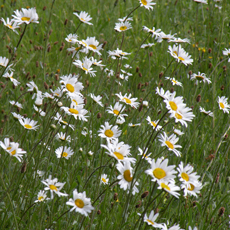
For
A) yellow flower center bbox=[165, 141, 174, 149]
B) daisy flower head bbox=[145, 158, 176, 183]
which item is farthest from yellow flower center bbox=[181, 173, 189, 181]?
daisy flower head bbox=[145, 158, 176, 183]

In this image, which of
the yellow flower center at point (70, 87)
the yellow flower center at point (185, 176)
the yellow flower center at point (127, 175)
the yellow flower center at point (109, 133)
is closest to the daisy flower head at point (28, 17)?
the yellow flower center at point (70, 87)

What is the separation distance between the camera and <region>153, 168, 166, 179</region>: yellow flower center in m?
1.32

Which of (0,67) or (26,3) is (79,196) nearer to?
(0,67)

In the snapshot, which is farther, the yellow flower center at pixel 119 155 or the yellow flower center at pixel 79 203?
the yellow flower center at pixel 119 155

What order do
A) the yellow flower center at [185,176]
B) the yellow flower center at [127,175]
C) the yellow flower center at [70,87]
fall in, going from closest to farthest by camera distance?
the yellow flower center at [127,175] → the yellow flower center at [185,176] → the yellow flower center at [70,87]

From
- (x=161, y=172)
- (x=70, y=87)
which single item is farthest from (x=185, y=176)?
(x=70, y=87)

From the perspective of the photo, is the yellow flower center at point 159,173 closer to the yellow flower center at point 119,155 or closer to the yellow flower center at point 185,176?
the yellow flower center at point 119,155

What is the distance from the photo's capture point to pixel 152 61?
439cm

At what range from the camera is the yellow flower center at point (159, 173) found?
1322mm

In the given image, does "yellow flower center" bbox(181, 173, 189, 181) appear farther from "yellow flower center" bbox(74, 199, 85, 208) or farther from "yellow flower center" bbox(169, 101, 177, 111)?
"yellow flower center" bbox(74, 199, 85, 208)

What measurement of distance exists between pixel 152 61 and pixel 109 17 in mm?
1255

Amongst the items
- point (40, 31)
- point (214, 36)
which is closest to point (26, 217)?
point (40, 31)

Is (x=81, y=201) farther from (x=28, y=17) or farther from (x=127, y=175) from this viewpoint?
(x=28, y=17)

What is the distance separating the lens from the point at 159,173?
4.38 ft
